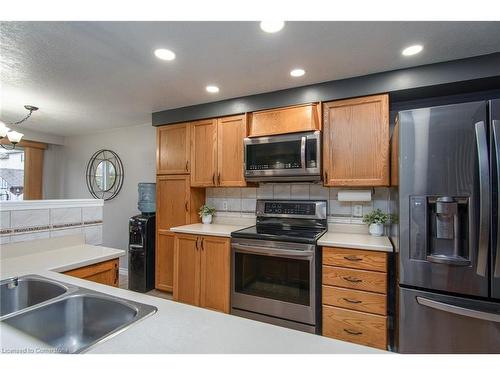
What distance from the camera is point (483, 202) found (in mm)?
1338

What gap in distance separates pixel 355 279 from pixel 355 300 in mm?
157

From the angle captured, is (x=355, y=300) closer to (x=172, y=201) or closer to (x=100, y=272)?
(x=100, y=272)

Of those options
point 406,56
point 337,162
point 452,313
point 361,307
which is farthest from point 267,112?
point 452,313

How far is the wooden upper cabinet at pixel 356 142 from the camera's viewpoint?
210cm

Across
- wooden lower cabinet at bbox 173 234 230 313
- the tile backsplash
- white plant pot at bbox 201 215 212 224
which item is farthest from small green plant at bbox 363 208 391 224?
white plant pot at bbox 201 215 212 224

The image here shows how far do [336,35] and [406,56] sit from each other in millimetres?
632

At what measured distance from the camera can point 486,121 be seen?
1.38 meters

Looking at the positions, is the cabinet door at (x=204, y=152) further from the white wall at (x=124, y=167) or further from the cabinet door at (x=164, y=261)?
the white wall at (x=124, y=167)

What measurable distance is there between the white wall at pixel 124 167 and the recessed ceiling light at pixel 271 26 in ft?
8.91

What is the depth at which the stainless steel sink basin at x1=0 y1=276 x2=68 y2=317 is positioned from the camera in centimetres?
119

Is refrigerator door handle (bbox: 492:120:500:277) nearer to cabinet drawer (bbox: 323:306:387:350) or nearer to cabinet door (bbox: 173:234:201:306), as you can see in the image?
cabinet drawer (bbox: 323:306:387:350)

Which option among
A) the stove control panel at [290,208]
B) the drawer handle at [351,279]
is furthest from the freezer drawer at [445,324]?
the stove control panel at [290,208]

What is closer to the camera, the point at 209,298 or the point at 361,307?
the point at 361,307
